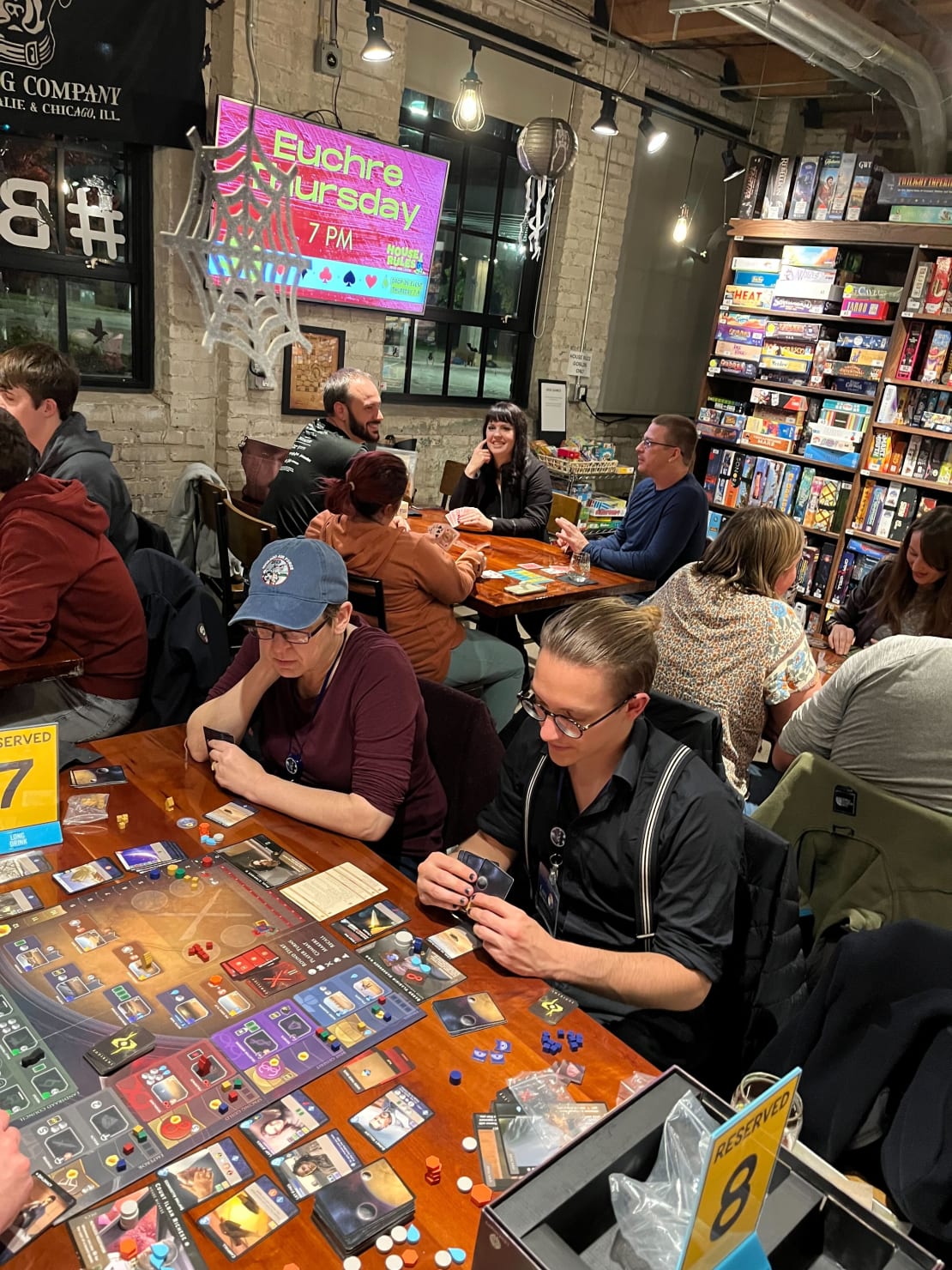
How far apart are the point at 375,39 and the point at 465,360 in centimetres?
216

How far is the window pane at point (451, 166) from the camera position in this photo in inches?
219

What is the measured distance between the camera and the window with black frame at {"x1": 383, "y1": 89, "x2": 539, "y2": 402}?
18.7 ft

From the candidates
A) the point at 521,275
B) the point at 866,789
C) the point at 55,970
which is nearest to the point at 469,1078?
the point at 55,970

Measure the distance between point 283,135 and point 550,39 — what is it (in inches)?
85.5

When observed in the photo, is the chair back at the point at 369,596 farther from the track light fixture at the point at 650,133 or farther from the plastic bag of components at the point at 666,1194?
the track light fixture at the point at 650,133

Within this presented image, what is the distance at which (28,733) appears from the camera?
165 centimetres

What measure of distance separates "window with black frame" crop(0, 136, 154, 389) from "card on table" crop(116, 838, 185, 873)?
355cm

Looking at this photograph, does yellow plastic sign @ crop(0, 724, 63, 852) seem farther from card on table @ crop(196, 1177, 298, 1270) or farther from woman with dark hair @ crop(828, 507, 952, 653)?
woman with dark hair @ crop(828, 507, 952, 653)

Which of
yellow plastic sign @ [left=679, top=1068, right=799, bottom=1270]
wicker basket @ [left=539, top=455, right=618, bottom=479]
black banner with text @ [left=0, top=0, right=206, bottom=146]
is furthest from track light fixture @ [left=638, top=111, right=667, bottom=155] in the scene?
yellow plastic sign @ [left=679, top=1068, right=799, bottom=1270]

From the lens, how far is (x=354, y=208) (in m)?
5.02

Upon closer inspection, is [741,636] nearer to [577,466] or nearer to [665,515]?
[665,515]

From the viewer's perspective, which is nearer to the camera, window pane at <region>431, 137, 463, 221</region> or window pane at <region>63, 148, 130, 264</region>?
window pane at <region>63, 148, 130, 264</region>

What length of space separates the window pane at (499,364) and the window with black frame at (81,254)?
8.17 feet

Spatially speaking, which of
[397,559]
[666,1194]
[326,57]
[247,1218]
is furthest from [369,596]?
[326,57]
